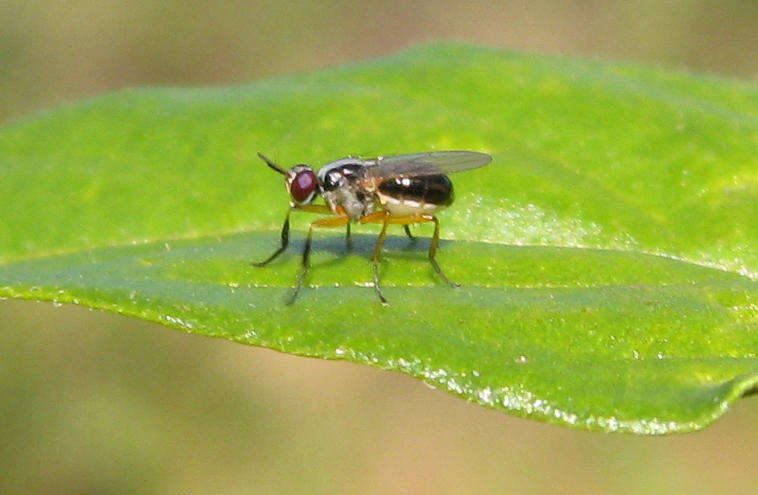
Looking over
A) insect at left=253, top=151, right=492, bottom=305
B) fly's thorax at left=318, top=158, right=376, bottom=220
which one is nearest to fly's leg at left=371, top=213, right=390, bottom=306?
insect at left=253, top=151, right=492, bottom=305

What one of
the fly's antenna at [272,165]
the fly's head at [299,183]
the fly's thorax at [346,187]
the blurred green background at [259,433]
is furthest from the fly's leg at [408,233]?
the blurred green background at [259,433]

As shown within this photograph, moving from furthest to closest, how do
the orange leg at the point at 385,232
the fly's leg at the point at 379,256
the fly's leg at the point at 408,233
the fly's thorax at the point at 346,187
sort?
1. the fly's thorax at the point at 346,187
2. the fly's leg at the point at 408,233
3. the orange leg at the point at 385,232
4. the fly's leg at the point at 379,256

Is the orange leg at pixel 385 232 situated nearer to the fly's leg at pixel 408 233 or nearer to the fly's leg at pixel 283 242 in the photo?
the fly's leg at pixel 408 233

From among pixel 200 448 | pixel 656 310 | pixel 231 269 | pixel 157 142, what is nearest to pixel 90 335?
pixel 200 448

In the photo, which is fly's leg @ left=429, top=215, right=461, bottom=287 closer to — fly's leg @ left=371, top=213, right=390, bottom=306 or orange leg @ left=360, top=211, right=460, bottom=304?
orange leg @ left=360, top=211, right=460, bottom=304

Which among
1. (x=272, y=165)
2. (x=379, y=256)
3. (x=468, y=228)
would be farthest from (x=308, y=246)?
(x=468, y=228)

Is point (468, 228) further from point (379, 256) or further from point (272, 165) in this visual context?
point (272, 165)

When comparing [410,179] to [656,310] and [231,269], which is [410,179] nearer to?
[231,269]
